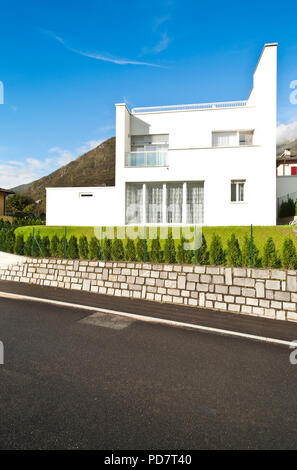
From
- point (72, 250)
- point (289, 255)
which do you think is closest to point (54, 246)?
point (72, 250)

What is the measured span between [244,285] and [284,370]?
3.37m

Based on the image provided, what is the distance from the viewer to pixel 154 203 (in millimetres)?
16703

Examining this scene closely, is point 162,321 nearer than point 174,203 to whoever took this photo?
Yes

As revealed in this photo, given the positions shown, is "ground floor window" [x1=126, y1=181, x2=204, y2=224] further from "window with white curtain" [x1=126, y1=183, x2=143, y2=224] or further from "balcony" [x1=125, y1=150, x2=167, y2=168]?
"balcony" [x1=125, y1=150, x2=167, y2=168]

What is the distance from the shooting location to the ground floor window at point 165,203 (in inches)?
639

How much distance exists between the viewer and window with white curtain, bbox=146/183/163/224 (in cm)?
1650

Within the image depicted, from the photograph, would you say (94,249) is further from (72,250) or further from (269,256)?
(269,256)

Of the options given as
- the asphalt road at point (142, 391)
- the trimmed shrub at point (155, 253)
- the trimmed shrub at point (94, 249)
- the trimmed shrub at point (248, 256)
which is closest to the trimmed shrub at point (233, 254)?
the trimmed shrub at point (248, 256)

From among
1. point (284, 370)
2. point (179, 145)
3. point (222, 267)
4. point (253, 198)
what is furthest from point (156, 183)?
point (284, 370)

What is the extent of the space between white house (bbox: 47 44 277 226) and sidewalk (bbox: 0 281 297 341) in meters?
8.39

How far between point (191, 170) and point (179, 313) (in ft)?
35.9

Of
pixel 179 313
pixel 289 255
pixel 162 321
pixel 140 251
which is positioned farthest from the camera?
pixel 140 251

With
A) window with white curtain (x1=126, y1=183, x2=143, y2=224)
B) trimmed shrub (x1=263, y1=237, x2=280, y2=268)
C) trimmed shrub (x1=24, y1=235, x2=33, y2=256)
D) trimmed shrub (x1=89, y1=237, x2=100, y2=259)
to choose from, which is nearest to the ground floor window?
window with white curtain (x1=126, y1=183, x2=143, y2=224)

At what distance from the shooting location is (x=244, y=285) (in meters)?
7.36
